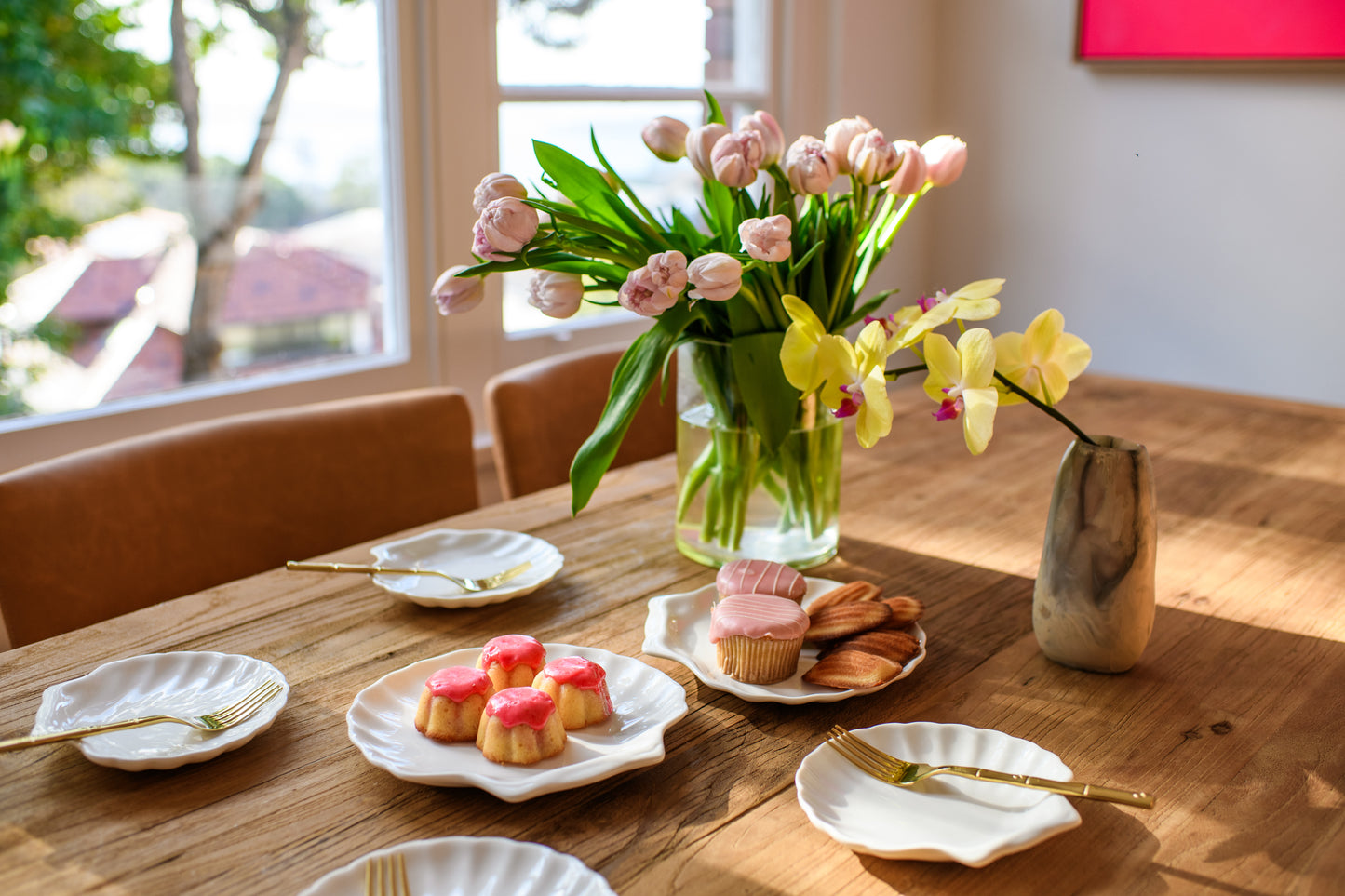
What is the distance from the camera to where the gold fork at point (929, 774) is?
2.23 feet

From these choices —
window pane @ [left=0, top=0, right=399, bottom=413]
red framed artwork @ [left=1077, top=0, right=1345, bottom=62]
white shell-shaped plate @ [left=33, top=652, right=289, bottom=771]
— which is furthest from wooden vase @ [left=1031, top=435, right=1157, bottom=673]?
red framed artwork @ [left=1077, top=0, right=1345, bottom=62]

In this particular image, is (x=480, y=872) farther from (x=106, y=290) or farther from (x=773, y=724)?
(x=106, y=290)

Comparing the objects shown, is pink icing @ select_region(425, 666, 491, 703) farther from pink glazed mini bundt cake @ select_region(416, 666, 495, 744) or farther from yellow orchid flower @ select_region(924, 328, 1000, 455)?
yellow orchid flower @ select_region(924, 328, 1000, 455)

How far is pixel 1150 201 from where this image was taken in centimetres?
275

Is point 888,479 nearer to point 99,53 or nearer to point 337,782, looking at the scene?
point 337,782

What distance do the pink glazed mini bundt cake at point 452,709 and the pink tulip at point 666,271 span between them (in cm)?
34

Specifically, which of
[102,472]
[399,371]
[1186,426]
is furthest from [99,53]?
[1186,426]

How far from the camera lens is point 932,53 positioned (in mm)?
3021

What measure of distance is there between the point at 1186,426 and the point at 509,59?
53.3 inches

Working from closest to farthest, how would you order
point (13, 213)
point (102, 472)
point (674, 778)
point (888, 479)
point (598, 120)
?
point (674, 778)
point (102, 472)
point (888, 479)
point (13, 213)
point (598, 120)

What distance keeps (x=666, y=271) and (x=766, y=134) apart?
188 millimetres

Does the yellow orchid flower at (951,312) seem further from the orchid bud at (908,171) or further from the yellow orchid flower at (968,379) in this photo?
the orchid bud at (908,171)

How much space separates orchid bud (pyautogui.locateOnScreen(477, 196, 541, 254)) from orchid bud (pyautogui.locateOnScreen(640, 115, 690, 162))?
0.16 metres

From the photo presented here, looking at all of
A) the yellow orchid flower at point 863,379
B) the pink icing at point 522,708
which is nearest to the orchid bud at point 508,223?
the yellow orchid flower at point 863,379
